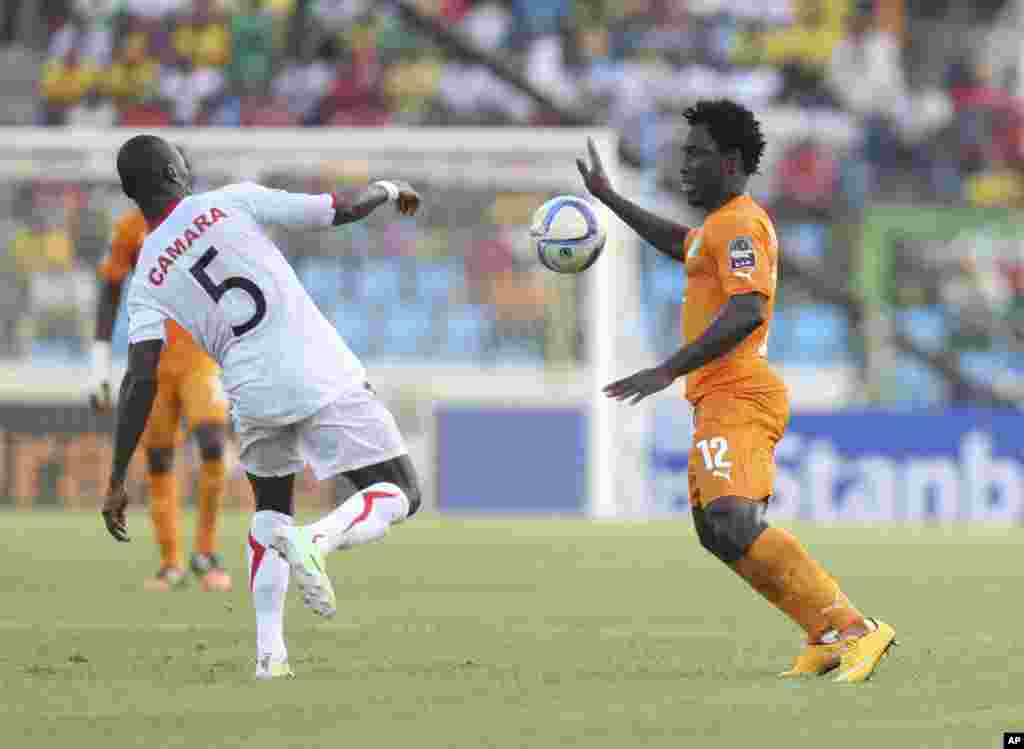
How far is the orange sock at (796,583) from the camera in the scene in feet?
25.7

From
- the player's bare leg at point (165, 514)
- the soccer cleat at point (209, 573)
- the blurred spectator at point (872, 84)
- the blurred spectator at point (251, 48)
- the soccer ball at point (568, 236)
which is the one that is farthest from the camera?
the blurred spectator at point (872, 84)

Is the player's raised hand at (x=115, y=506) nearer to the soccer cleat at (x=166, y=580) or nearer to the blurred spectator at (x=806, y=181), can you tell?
the soccer cleat at (x=166, y=580)

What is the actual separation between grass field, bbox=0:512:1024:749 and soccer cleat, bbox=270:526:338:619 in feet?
1.02

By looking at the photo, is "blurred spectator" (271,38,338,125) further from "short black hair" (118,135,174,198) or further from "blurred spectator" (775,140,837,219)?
"short black hair" (118,135,174,198)

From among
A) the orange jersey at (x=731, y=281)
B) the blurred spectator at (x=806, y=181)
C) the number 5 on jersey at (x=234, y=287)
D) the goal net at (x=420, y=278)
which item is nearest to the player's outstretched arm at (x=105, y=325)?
the number 5 on jersey at (x=234, y=287)

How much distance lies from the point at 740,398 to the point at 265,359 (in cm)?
169

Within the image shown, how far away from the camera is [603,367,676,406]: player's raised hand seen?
7152 millimetres

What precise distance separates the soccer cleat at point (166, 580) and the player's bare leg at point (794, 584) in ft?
17.8

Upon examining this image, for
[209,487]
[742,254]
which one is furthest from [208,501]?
[742,254]

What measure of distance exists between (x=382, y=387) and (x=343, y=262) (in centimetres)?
131

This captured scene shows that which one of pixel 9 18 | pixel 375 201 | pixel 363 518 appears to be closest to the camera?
pixel 363 518

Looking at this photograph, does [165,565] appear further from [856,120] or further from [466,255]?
[856,120]

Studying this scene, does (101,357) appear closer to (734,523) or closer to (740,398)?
(740,398)

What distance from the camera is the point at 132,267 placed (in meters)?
13.2
